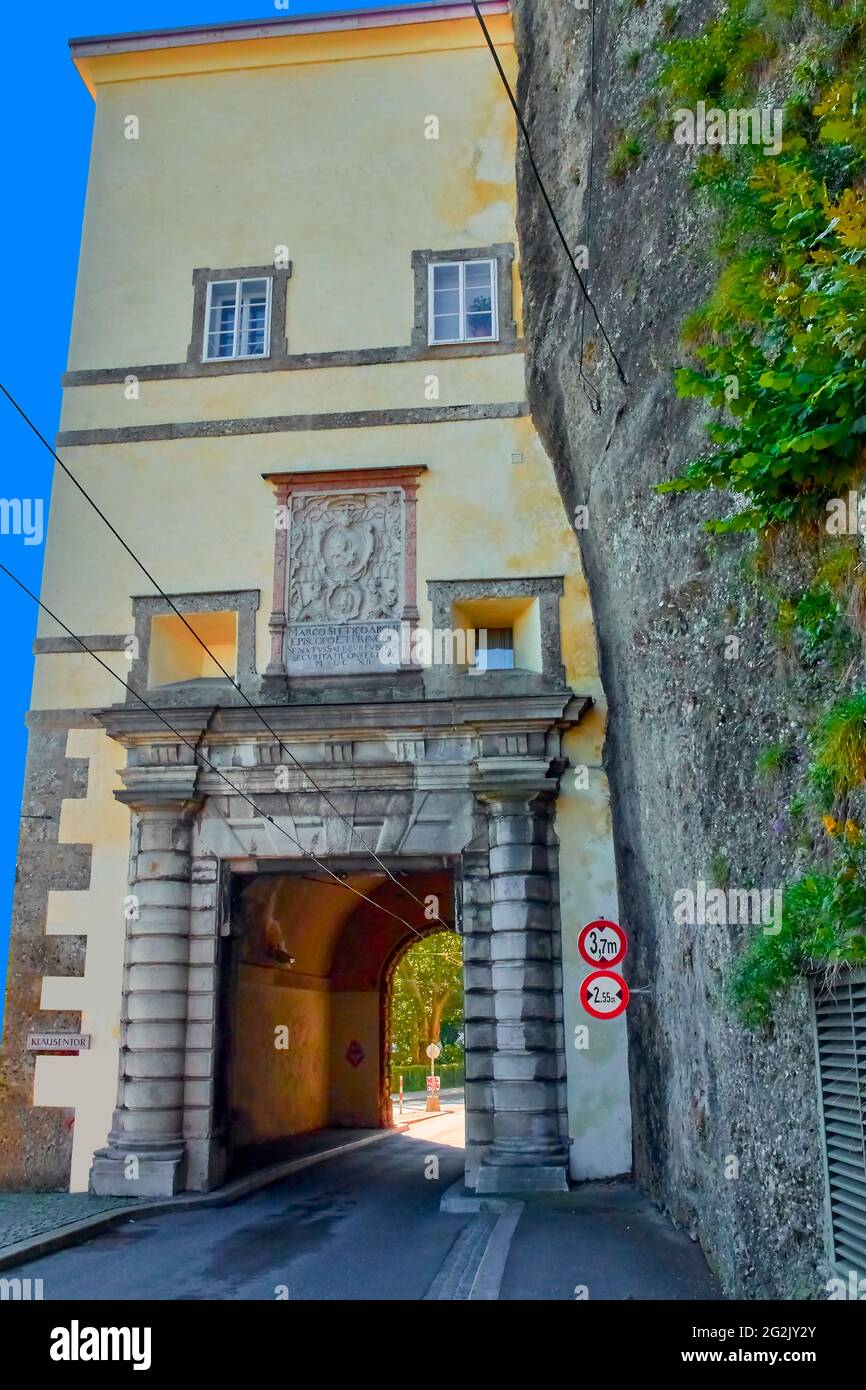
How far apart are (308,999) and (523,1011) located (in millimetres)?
8609

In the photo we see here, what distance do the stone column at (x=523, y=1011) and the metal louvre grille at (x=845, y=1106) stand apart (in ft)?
20.2

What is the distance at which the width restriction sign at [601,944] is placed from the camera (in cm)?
1098

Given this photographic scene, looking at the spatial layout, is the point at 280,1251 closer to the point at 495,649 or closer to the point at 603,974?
the point at 603,974

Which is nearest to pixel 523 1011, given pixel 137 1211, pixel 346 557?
pixel 137 1211

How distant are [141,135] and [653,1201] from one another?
14.6 meters

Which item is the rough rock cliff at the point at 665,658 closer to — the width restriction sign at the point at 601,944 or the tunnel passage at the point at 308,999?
the width restriction sign at the point at 601,944

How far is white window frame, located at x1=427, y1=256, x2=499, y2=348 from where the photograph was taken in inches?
583

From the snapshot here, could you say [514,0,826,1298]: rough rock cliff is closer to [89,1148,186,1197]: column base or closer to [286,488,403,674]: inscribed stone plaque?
[286,488,403,674]: inscribed stone plaque

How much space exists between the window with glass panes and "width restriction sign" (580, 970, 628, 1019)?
9.00 metres

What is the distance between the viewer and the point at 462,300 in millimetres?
15078

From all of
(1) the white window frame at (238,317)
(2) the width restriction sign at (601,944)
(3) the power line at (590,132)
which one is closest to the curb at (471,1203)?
(2) the width restriction sign at (601,944)

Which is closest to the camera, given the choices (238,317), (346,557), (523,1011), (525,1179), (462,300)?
(525,1179)

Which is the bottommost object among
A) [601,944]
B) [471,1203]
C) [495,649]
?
[471,1203]
